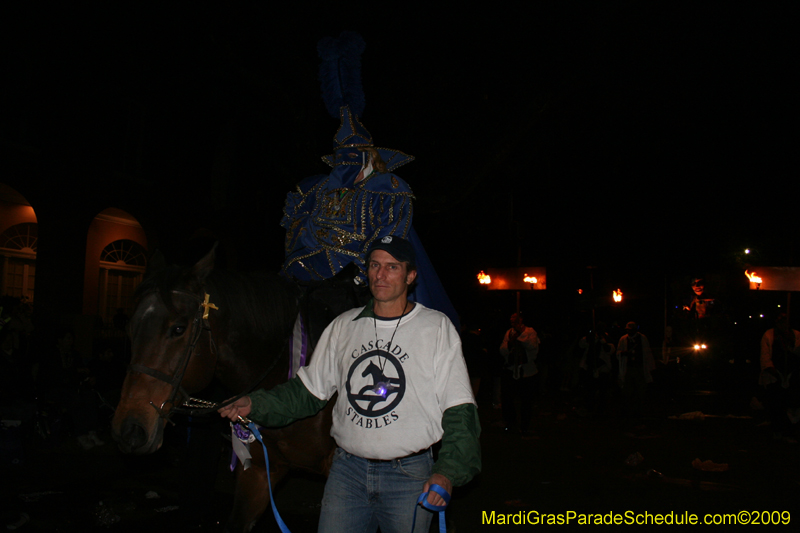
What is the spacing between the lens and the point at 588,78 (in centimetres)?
1065

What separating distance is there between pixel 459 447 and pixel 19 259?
1493 centimetres

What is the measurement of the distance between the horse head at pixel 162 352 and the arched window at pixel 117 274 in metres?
13.0

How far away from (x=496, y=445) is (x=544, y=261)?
81.8ft

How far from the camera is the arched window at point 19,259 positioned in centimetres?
1373

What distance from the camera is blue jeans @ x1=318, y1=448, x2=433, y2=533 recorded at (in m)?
2.61

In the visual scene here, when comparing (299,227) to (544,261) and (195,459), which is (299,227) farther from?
(544,261)

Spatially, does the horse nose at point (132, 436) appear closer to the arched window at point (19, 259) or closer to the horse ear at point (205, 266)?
the horse ear at point (205, 266)

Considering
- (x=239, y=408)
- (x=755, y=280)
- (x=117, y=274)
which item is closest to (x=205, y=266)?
(x=239, y=408)

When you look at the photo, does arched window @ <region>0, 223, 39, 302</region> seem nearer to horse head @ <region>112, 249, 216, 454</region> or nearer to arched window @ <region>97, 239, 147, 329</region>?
arched window @ <region>97, 239, 147, 329</region>

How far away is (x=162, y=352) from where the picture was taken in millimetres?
3025

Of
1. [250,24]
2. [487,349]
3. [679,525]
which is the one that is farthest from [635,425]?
[250,24]

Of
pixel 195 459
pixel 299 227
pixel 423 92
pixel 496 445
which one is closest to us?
pixel 299 227

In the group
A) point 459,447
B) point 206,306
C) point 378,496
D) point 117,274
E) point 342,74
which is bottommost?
point 378,496

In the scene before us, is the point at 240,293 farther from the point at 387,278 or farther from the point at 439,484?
the point at 439,484
